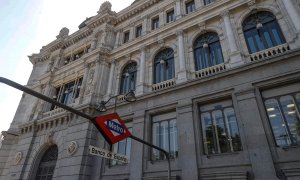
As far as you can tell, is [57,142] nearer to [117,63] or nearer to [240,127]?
[117,63]

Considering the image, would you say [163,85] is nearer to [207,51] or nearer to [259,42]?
[207,51]

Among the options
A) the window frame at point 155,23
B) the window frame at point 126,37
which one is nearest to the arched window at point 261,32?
the window frame at point 155,23

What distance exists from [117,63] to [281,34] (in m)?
12.0

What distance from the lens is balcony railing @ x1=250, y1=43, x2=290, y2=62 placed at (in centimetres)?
1079

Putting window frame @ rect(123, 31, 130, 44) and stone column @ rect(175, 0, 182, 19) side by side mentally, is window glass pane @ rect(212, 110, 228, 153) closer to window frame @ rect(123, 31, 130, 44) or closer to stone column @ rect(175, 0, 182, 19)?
stone column @ rect(175, 0, 182, 19)

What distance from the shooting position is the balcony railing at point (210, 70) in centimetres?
1230

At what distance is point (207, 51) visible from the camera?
13734 millimetres

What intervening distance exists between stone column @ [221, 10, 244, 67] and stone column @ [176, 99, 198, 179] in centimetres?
332

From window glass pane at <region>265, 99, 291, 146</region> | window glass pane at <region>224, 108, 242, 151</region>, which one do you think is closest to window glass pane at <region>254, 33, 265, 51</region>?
window glass pane at <region>265, 99, 291, 146</region>

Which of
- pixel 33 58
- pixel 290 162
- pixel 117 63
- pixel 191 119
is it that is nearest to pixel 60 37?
pixel 33 58

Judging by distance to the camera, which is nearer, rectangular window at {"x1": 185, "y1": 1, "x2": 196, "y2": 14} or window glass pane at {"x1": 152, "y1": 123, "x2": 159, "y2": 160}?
window glass pane at {"x1": 152, "y1": 123, "x2": 159, "y2": 160}

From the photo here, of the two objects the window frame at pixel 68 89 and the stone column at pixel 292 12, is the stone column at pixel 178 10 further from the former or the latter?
the window frame at pixel 68 89

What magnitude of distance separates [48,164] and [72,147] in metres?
3.76

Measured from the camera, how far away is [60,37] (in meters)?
24.9
